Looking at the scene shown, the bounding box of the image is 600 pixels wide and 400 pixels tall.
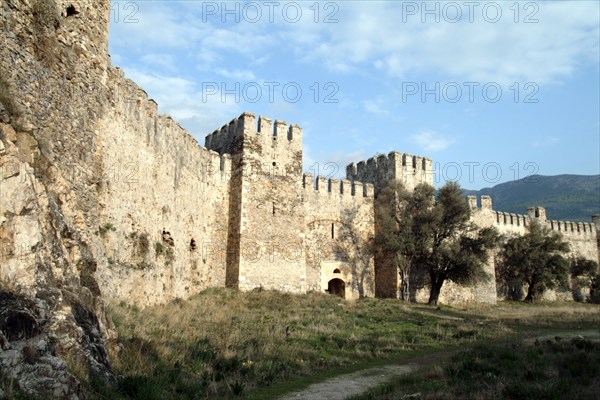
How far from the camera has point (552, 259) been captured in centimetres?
3691

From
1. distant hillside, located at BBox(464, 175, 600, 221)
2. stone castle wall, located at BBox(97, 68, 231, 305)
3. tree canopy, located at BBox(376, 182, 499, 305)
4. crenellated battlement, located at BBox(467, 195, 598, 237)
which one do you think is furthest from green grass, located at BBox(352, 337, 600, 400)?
distant hillside, located at BBox(464, 175, 600, 221)

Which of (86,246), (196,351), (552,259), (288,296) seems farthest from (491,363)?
(552,259)

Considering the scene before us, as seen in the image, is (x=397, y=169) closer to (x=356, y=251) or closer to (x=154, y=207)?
(x=356, y=251)

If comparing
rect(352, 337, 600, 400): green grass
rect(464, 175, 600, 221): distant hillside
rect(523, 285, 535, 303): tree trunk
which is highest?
rect(464, 175, 600, 221): distant hillside

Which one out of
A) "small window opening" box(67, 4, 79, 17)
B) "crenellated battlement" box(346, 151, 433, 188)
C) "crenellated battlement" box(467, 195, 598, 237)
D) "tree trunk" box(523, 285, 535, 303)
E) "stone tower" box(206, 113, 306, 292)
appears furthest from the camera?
"tree trunk" box(523, 285, 535, 303)

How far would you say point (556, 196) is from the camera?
506ft

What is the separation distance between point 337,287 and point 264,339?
15.9m

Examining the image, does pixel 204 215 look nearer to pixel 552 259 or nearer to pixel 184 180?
pixel 184 180

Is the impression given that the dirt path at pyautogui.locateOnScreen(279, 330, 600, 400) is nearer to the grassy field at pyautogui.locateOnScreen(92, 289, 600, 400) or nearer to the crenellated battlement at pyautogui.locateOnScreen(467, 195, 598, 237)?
the grassy field at pyautogui.locateOnScreen(92, 289, 600, 400)

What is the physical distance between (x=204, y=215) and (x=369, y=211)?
10.8 metres

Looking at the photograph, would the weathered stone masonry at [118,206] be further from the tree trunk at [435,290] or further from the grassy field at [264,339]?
the tree trunk at [435,290]

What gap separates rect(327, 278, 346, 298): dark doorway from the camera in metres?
27.9

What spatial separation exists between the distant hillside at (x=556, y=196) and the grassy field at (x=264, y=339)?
115 metres

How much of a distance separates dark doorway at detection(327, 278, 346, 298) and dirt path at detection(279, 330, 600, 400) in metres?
14.6
